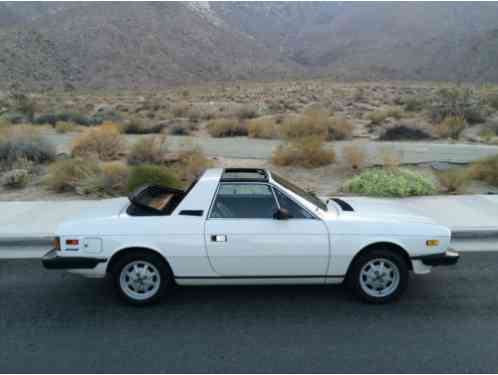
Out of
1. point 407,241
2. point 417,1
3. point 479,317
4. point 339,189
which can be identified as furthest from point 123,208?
point 417,1

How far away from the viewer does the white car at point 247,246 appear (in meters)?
5.34

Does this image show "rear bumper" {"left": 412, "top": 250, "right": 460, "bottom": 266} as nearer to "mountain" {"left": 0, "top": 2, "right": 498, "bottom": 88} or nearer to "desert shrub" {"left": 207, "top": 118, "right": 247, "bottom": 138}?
"desert shrub" {"left": 207, "top": 118, "right": 247, "bottom": 138}

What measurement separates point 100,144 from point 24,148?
2.32 meters

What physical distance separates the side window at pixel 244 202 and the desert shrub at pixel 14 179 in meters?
8.51

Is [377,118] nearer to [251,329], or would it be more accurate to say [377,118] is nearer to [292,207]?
[292,207]

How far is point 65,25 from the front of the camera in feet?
272

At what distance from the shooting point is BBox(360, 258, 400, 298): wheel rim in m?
5.47

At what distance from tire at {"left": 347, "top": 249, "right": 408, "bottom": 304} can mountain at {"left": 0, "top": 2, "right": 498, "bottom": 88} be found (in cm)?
6896

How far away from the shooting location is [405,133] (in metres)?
21.1

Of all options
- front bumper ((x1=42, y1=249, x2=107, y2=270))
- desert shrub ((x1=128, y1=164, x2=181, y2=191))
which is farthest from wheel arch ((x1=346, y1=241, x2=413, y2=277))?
desert shrub ((x1=128, y1=164, x2=181, y2=191))

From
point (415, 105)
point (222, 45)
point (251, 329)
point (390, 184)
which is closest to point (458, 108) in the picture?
point (415, 105)

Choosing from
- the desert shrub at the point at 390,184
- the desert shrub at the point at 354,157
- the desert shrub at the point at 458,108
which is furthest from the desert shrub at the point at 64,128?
the desert shrub at the point at 458,108

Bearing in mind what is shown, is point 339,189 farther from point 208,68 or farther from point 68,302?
point 208,68

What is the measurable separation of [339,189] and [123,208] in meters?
6.80
